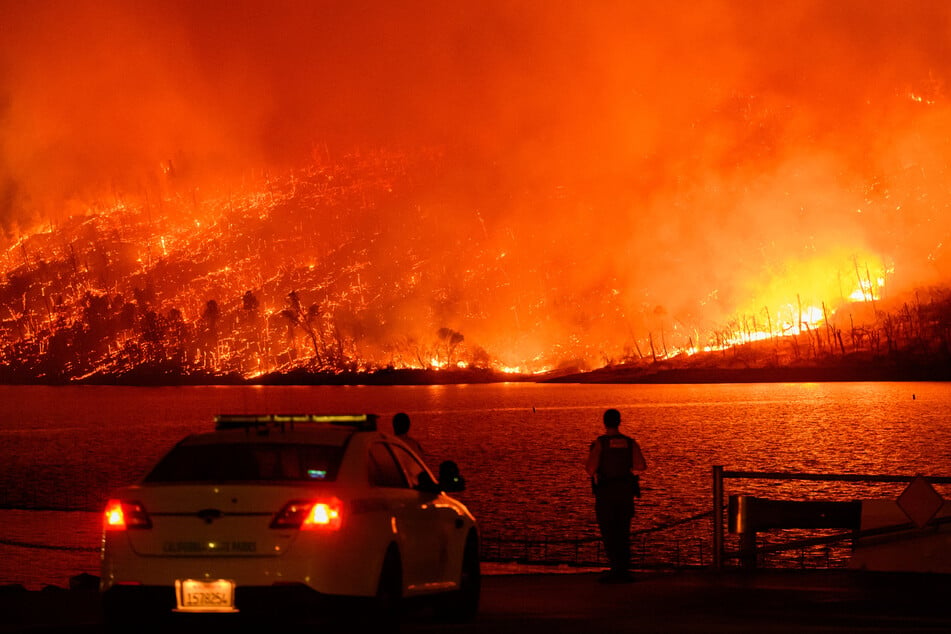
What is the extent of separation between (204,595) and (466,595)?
386 cm

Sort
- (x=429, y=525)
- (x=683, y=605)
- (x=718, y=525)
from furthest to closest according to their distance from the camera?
(x=718, y=525) → (x=683, y=605) → (x=429, y=525)

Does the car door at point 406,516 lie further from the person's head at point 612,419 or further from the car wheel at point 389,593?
the person's head at point 612,419

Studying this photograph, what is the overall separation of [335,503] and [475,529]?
3.82m

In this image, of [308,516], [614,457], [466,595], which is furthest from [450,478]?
[614,457]

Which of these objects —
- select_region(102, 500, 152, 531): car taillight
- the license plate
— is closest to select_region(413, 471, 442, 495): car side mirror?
the license plate

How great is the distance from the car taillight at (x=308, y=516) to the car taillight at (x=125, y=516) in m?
1.12

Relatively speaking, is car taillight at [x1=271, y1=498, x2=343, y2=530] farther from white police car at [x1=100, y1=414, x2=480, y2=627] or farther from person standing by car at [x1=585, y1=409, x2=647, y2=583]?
person standing by car at [x1=585, y1=409, x2=647, y2=583]

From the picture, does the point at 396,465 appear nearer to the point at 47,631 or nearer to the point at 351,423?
the point at 351,423

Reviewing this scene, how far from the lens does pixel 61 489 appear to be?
10519 centimetres

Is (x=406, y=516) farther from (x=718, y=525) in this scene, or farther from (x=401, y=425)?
(x=718, y=525)

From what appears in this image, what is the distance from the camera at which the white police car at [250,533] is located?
37.5ft

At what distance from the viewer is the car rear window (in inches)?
474

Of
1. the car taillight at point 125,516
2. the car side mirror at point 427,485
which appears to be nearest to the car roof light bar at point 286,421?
the car side mirror at point 427,485

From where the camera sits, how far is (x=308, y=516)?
450 inches
